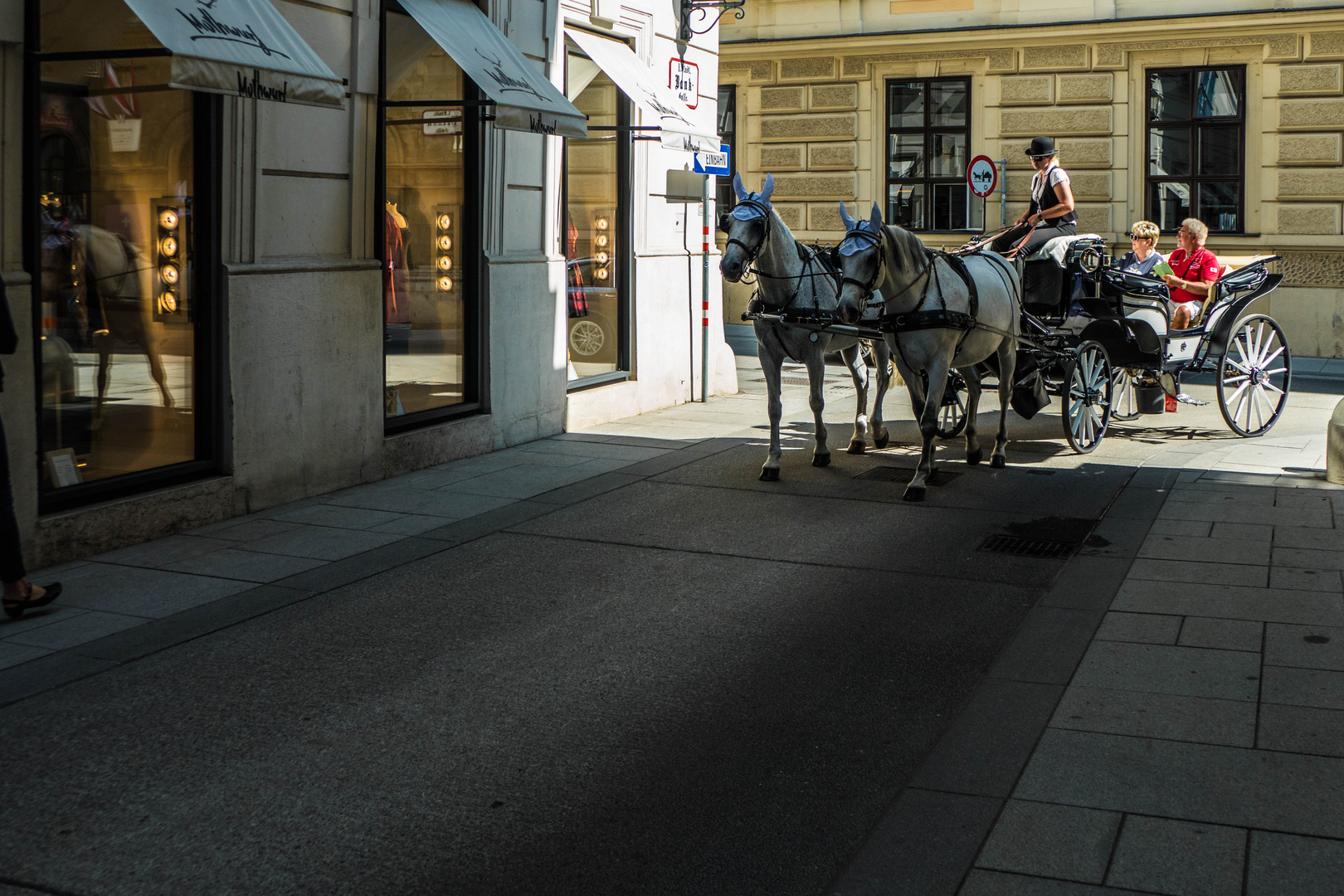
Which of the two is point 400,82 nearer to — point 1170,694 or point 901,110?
point 1170,694

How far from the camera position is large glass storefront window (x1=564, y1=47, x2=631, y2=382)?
43.8 ft

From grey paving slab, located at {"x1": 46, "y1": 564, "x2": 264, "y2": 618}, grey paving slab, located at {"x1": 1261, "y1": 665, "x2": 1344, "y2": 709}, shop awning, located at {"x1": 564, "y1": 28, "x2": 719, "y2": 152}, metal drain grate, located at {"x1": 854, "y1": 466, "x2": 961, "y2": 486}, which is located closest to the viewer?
grey paving slab, located at {"x1": 1261, "y1": 665, "x2": 1344, "y2": 709}

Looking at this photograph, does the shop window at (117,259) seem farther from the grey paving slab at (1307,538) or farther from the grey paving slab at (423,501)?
the grey paving slab at (1307,538)

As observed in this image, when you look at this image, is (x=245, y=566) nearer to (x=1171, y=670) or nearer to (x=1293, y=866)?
(x=1171, y=670)

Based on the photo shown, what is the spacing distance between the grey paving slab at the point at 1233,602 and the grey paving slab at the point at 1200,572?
11cm

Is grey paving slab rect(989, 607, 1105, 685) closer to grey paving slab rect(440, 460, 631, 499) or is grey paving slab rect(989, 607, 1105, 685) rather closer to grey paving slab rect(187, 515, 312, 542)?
grey paving slab rect(440, 460, 631, 499)

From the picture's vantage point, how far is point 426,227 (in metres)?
10.8

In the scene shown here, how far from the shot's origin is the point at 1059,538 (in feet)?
26.5

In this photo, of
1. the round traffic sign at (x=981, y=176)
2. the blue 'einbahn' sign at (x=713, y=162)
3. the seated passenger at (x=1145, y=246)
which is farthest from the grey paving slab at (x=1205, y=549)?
the round traffic sign at (x=981, y=176)

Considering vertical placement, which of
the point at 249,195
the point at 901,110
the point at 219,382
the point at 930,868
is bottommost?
the point at 930,868

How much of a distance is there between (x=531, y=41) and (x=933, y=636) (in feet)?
24.9

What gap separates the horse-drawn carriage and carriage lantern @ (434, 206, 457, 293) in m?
2.52

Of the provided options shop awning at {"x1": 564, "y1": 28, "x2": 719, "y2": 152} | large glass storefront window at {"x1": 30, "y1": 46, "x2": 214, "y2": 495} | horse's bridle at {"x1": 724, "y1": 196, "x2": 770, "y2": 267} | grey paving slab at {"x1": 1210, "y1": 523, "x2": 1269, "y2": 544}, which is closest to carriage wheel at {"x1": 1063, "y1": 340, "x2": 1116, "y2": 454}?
grey paving slab at {"x1": 1210, "y1": 523, "x2": 1269, "y2": 544}

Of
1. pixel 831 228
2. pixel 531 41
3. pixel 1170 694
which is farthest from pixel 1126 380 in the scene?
pixel 831 228
